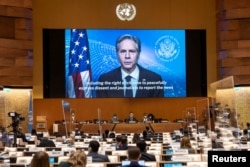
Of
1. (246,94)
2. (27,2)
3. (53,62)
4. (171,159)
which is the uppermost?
(27,2)

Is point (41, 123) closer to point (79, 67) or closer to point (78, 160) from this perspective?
point (79, 67)

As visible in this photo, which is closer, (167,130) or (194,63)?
(167,130)

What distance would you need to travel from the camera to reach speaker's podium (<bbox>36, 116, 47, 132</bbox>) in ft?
78.8

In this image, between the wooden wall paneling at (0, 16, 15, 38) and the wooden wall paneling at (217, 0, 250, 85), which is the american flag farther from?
the wooden wall paneling at (217, 0, 250, 85)

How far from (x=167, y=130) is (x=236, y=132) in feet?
38.0

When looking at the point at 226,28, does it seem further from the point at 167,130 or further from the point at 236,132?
the point at 236,132

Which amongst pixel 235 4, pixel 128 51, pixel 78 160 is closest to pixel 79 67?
pixel 128 51

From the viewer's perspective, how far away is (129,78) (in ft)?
80.0

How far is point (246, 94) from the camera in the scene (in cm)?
2319

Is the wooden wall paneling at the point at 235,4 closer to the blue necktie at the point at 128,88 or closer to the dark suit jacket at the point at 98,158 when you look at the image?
the blue necktie at the point at 128,88

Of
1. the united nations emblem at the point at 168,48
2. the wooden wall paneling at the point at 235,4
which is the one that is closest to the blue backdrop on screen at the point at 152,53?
the united nations emblem at the point at 168,48

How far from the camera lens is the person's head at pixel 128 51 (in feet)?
80.1

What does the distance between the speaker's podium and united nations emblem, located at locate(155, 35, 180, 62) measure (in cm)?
Answer: 567

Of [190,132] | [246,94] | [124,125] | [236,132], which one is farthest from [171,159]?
[246,94]
